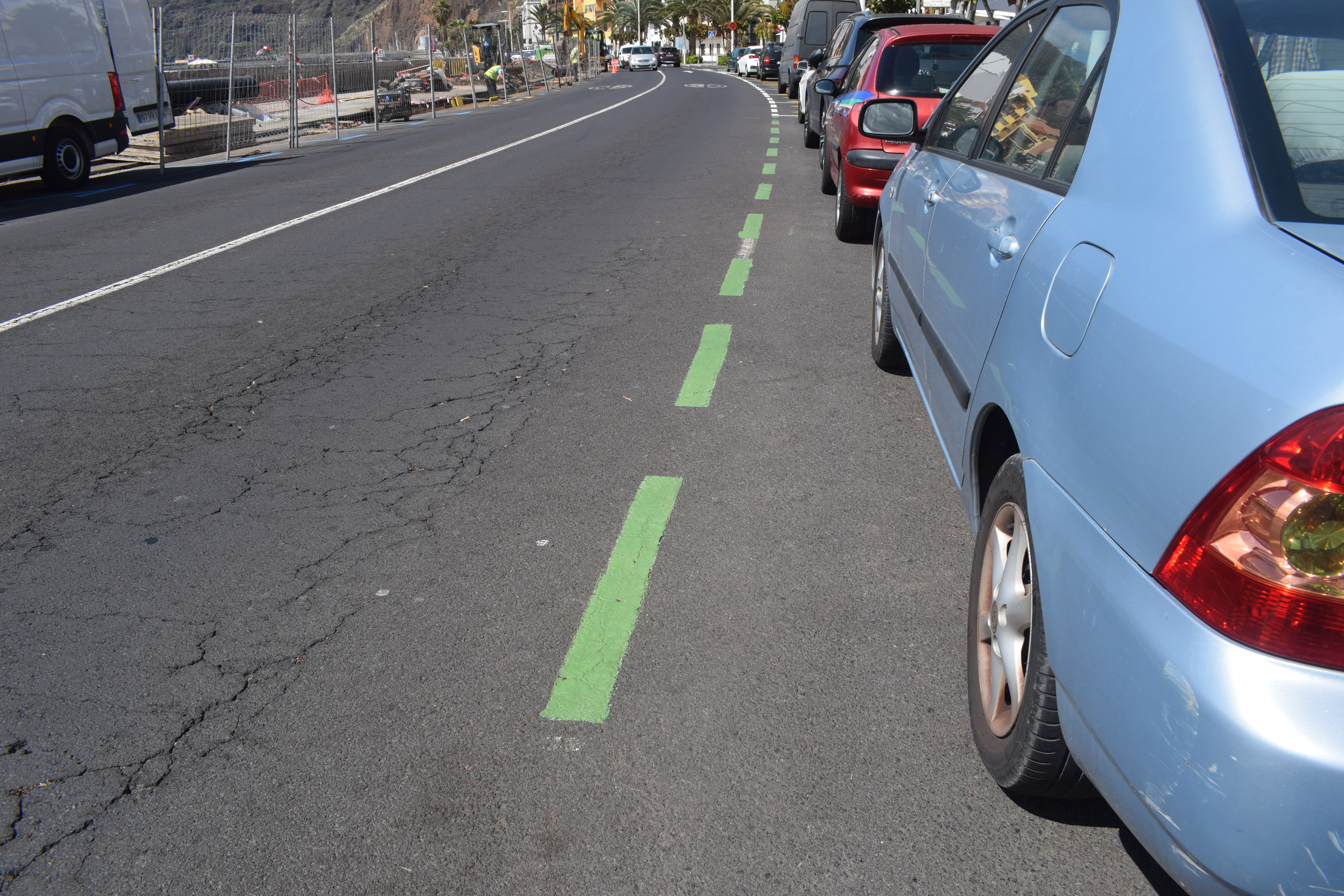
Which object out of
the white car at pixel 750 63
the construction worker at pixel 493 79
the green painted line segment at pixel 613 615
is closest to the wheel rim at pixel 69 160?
the green painted line segment at pixel 613 615

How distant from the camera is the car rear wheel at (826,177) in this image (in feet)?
33.9

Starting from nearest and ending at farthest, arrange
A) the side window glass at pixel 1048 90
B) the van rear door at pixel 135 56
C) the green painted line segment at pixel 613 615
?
1. the side window glass at pixel 1048 90
2. the green painted line segment at pixel 613 615
3. the van rear door at pixel 135 56

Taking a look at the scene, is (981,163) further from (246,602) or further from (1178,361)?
(246,602)

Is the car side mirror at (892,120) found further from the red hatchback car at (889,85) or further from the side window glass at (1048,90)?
the red hatchback car at (889,85)

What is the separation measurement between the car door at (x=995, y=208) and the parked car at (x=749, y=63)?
49.4 m

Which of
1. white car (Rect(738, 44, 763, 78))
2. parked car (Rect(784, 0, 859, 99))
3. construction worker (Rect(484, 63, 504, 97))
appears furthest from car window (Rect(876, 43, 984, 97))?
white car (Rect(738, 44, 763, 78))

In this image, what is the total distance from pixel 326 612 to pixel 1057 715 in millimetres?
2050

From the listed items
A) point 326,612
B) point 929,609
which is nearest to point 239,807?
point 326,612

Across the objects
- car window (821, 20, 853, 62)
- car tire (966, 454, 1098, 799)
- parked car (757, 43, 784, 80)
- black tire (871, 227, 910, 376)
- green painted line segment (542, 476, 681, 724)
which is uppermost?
parked car (757, 43, 784, 80)

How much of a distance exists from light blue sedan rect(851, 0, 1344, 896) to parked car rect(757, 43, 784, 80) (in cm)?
4415

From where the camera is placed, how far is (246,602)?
3.10 metres

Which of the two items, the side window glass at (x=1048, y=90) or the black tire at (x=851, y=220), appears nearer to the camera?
the side window glass at (x=1048, y=90)

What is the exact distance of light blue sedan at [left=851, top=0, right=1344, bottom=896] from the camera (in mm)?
1331

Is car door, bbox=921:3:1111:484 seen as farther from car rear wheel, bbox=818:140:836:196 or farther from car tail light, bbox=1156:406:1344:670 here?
car rear wheel, bbox=818:140:836:196
